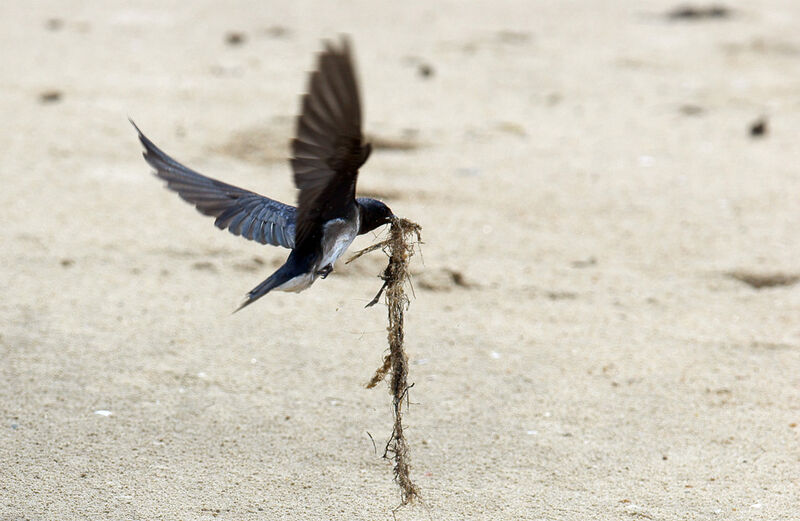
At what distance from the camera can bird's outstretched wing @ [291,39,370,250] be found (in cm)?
204

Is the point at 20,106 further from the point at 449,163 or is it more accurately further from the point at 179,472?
the point at 179,472

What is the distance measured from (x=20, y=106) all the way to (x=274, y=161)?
5.82 feet

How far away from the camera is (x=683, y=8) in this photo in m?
9.09

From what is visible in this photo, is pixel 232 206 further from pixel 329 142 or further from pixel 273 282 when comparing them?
pixel 329 142

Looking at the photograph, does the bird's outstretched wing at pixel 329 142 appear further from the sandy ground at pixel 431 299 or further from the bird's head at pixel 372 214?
the sandy ground at pixel 431 299

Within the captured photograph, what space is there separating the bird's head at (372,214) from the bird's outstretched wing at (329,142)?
15cm

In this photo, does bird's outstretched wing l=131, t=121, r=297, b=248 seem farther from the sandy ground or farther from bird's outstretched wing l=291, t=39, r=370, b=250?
the sandy ground

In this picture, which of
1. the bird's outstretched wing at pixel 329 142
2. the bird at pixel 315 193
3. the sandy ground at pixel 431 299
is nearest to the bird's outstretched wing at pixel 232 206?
the bird at pixel 315 193

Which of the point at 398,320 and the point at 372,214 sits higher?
the point at 372,214

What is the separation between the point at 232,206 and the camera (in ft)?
9.41

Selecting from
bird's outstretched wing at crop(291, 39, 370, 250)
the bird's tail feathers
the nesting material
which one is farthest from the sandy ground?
bird's outstretched wing at crop(291, 39, 370, 250)

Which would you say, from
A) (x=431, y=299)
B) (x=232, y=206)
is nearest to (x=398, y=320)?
(x=232, y=206)

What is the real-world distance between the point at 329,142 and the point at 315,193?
0.61ft

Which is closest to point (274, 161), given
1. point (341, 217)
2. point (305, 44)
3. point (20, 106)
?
point (20, 106)
